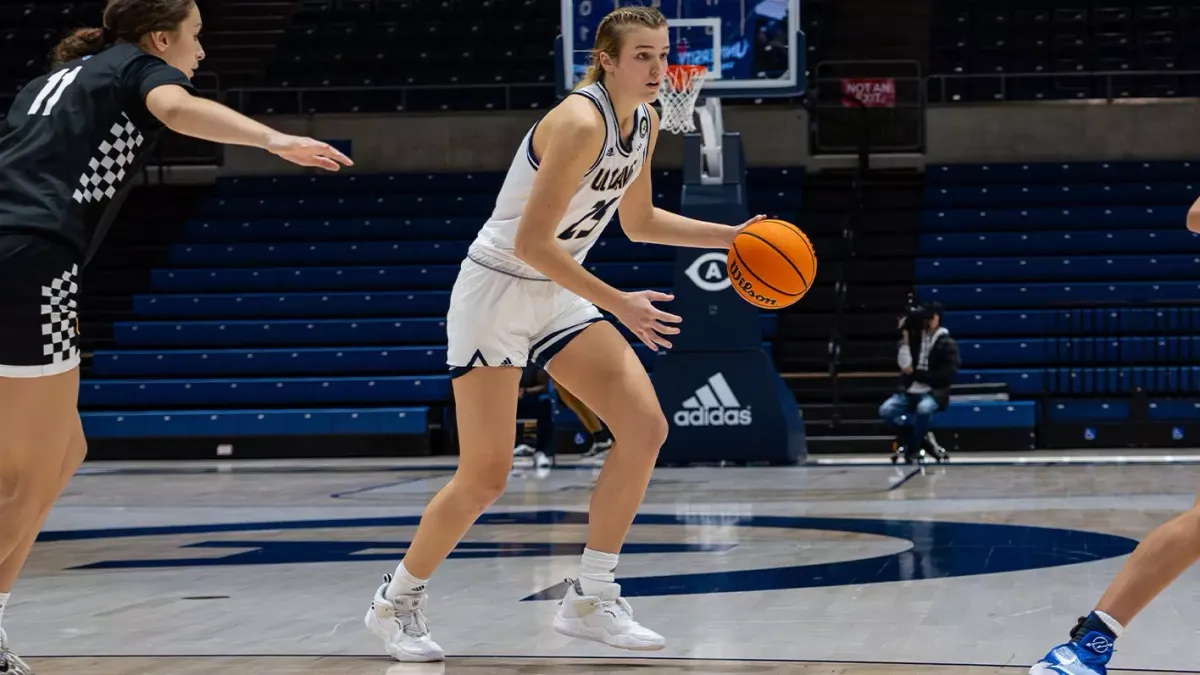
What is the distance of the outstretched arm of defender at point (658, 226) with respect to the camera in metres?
4.64

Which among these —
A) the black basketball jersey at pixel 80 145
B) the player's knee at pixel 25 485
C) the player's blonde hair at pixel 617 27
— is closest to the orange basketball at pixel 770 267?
the player's blonde hair at pixel 617 27

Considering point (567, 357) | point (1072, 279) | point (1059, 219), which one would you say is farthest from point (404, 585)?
point (1059, 219)

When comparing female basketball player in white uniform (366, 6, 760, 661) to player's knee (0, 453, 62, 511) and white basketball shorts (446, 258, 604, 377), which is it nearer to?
white basketball shorts (446, 258, 604, 377)

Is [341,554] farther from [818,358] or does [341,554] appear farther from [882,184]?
[882,184]

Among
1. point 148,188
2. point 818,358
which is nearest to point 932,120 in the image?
point 818,358

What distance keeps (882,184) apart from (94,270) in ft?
31.4

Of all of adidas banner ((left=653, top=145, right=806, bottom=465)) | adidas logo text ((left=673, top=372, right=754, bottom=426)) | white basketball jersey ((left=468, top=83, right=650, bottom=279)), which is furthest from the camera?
adidas logo text ((left=673, top=372, right=754, bottom=426))

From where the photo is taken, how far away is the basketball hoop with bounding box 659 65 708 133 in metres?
12.3

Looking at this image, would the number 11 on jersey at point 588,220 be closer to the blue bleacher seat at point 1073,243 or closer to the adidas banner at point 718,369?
the adidas banner at point 718,369

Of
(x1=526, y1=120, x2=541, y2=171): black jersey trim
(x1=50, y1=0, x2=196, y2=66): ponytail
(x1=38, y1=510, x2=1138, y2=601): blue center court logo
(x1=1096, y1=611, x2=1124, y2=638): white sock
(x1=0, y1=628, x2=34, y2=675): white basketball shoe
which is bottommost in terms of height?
(x1=38, y1=510, x2=1138, y2=601): blue center court logo

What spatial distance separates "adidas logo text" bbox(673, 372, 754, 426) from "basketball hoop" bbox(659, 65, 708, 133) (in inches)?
84.9

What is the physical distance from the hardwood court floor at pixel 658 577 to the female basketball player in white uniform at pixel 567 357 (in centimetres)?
18

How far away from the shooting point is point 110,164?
3.80 metres

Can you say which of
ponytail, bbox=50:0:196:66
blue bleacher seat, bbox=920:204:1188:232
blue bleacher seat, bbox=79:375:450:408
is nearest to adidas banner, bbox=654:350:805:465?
blue bleacher seat, bbox=79:375:450:408
